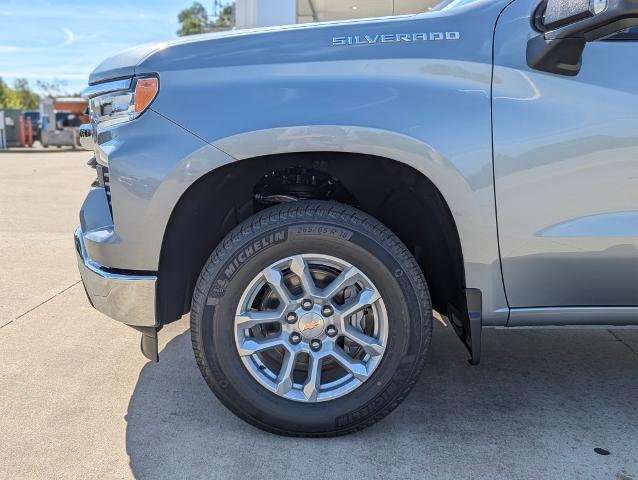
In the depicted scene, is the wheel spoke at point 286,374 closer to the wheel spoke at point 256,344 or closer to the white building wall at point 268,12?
the wheel spoke at point 256,344

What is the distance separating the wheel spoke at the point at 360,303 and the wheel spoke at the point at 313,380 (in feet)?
0.69

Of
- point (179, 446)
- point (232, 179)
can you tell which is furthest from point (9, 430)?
point (232, 179)

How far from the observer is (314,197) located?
2779mm

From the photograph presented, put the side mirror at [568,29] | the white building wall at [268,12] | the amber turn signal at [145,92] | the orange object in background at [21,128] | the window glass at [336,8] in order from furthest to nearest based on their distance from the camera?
the orange object in background at [21,128]
the white building wall at [268,12]
the window glass at [336,8]
the amber turn signal at [145,92]
the side mirror at [568,29]

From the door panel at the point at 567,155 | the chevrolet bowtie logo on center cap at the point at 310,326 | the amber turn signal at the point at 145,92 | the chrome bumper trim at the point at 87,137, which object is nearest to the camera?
the door panel at the point at 567,155

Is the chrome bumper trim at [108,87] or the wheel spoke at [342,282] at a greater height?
the chrome bumper trim at [108,87]

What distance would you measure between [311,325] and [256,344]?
0.24 metres

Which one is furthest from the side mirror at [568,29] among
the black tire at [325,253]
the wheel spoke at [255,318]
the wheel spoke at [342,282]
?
the wheel spoke at [255,318]

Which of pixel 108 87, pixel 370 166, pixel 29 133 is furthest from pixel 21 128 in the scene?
pixel 370 166

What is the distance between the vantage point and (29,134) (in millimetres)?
27281

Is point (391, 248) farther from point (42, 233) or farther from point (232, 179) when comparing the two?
point (42, 233)

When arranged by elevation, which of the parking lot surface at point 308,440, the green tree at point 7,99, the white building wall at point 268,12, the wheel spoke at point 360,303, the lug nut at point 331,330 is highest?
the green tree at point 7,99

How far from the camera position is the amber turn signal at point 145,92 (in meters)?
2.36

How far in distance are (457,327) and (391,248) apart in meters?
0.56
